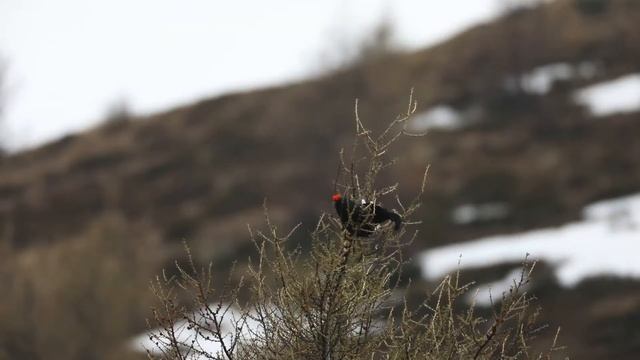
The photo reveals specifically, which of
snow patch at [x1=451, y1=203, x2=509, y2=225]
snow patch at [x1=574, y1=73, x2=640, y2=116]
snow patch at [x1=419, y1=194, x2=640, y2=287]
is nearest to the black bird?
snow patch at [x1=419, y1=194, x2=640, y2=287]

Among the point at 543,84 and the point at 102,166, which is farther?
the point at 102,166

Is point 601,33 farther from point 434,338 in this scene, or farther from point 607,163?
point 434,338

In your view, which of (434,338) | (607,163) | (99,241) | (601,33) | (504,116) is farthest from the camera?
(601,33)

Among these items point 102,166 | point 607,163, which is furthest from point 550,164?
point 102,166

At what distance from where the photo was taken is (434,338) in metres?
6.73

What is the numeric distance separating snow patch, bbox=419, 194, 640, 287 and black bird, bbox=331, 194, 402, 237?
24025 millimetres

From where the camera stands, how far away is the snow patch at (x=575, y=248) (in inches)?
1150

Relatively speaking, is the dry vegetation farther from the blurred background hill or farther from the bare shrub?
the bare shrub

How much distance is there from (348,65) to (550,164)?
13.8 meters

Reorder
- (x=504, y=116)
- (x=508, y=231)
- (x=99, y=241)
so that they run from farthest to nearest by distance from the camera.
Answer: (x=504, y=116)
(x=508, y=231)
(x=99, y=241)

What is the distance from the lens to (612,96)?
46906mm

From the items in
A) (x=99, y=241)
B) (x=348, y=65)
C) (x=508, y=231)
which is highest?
(x=348, y=65)

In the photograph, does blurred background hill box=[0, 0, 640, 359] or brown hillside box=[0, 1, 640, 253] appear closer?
blurred background hill box=[0, 0, 640, 359]

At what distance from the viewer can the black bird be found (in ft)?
20.6
